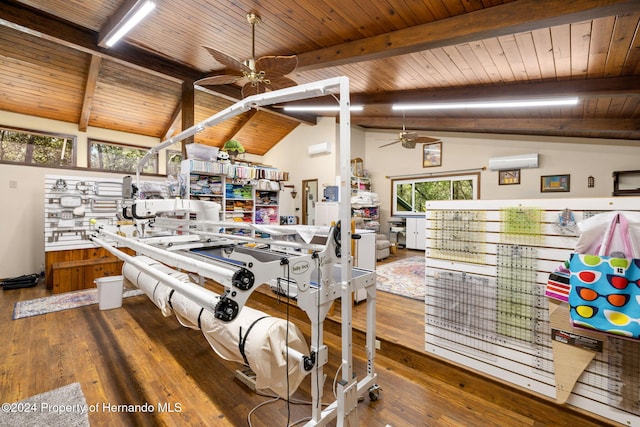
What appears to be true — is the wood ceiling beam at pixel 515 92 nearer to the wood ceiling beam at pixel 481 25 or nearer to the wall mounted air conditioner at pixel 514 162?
the wood ceiling beam at pixel 481 25

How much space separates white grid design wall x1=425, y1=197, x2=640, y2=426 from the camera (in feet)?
4.90

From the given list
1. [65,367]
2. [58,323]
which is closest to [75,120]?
[58,323]

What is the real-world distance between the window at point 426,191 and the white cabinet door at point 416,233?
48 centimetres

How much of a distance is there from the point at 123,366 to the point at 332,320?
6.14ft

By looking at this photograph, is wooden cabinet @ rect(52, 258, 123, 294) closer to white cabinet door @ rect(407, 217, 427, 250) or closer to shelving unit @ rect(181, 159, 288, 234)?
shelving unit @ rect(181, 159, 288, 234)

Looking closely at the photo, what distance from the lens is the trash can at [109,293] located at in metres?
3.52

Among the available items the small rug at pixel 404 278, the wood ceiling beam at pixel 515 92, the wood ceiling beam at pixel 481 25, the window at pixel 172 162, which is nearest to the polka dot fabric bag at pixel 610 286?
the wood ceiling beam at pixel 481 25

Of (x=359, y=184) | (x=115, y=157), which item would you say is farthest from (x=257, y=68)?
(x=359, y=184)

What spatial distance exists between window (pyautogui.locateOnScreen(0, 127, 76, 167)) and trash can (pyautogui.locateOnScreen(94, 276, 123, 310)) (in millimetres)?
3121

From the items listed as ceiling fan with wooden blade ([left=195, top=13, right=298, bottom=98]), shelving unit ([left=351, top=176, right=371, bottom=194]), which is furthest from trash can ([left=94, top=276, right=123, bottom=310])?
shelving unit ([left=351, top=176, right=371, bottom=194])

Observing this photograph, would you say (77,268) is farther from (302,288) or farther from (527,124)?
(527,124)

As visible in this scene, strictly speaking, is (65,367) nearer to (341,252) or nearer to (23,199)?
(341,252)

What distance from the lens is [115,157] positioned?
19.8ft

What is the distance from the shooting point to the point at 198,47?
13.6 feet
